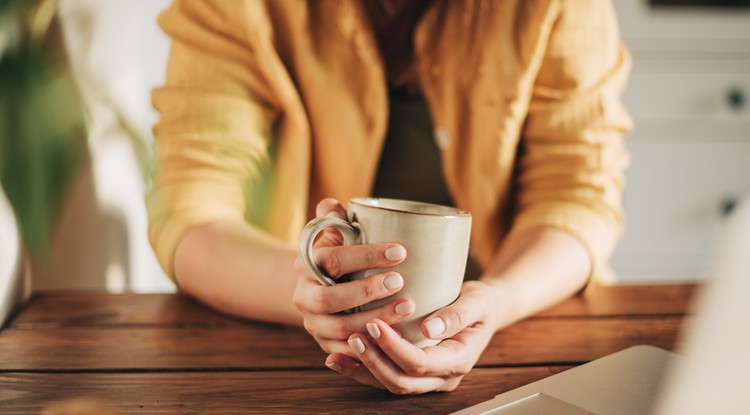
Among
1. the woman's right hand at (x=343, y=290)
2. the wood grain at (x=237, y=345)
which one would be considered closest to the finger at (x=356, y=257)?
the woman's right hand at (x=343, y=290)

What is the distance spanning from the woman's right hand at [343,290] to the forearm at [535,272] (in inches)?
6.1

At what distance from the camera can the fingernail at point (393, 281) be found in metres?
0.43

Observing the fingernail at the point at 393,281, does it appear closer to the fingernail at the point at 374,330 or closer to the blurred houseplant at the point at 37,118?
the fingernail at the point at 374,330

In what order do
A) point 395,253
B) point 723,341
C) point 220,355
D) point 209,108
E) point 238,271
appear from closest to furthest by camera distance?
point 723,341, point 395,253, point 220,355, point 238,271, point 209,108

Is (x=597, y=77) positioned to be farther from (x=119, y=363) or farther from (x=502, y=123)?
(x=119, y=363)

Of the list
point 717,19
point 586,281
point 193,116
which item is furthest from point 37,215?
point 717,19

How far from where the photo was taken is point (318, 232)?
1.44 feet

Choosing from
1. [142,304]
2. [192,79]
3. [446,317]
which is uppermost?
[192,79]

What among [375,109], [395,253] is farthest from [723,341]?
[375,109]

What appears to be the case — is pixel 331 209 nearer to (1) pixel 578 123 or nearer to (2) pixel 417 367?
(2) pixel 417 367

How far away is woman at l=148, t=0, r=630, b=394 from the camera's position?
744 mm

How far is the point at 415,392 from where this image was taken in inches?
18.4

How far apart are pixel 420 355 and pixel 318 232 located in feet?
0.35

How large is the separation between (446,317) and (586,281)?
34 cm
